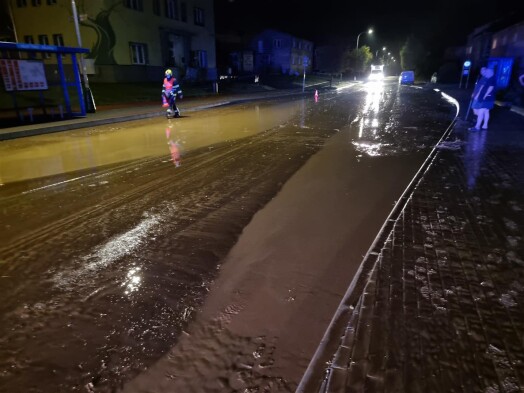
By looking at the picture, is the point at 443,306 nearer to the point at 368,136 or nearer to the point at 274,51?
the point at 368,136

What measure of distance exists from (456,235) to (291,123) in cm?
986

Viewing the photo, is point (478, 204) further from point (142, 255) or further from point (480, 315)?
point (142, 255)

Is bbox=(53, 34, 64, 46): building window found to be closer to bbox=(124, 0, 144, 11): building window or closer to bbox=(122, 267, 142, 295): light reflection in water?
bbox=(124, 0, 144, 11): building window

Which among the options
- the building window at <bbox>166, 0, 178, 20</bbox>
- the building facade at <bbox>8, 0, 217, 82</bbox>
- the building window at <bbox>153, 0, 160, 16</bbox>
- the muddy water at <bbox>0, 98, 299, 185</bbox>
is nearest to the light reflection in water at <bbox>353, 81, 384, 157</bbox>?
the muddy water at <bbox>0, 98, 299, 185</bbox>

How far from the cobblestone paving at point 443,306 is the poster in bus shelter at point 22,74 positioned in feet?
50.0

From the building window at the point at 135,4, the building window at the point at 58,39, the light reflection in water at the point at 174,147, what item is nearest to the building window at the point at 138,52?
the building window at the point at 135,4

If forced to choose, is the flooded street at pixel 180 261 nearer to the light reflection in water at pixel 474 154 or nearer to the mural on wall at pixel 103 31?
the light reflection in water at pixel 474 154

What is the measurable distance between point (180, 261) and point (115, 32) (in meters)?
28.3

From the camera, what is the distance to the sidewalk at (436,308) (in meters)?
2.40

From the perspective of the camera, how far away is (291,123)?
44.3 ft

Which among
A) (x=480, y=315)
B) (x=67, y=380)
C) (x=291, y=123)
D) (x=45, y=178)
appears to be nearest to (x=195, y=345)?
(x=67, y=380)

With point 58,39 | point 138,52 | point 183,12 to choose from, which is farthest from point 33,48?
point 183,12

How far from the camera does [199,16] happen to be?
37.7m

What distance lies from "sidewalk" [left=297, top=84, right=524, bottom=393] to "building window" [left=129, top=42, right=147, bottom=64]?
94.5 ft
